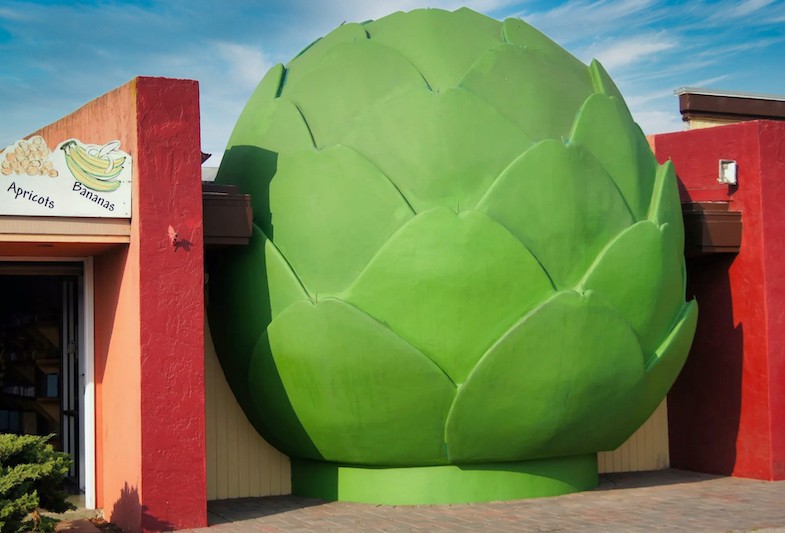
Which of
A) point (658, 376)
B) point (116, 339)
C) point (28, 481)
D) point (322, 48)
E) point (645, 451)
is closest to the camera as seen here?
point (28, 481)

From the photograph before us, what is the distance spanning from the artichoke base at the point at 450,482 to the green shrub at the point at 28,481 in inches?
102

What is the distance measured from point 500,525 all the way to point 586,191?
2836mm

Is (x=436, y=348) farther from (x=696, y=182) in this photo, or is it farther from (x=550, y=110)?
(x=696, y=182)

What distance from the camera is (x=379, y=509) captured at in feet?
28.1

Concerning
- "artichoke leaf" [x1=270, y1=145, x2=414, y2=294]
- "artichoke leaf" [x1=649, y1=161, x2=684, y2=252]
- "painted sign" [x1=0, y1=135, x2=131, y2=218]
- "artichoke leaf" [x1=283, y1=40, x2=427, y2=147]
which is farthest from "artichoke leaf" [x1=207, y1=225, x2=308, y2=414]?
"artichoke leaf" [x1=649, y1=161, x2=684, y2=252]

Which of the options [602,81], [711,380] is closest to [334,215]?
[602,81]

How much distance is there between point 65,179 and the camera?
781 cm

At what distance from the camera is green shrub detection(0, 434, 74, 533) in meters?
6.62

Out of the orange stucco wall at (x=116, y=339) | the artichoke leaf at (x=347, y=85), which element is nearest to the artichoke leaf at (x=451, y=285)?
the artichoke leaf at (x=347, y=85)

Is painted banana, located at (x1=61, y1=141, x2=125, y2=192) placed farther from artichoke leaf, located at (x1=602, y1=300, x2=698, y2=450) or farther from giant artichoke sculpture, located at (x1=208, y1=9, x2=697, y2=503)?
artichoke leaf, located at (x1=602, y1=300, x2=698, y2=450)

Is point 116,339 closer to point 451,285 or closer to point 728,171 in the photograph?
point 451,285

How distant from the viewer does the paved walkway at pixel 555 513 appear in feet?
25.6

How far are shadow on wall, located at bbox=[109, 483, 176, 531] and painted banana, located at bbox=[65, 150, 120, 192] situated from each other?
91.3 inches

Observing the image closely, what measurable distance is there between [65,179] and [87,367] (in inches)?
80.8
